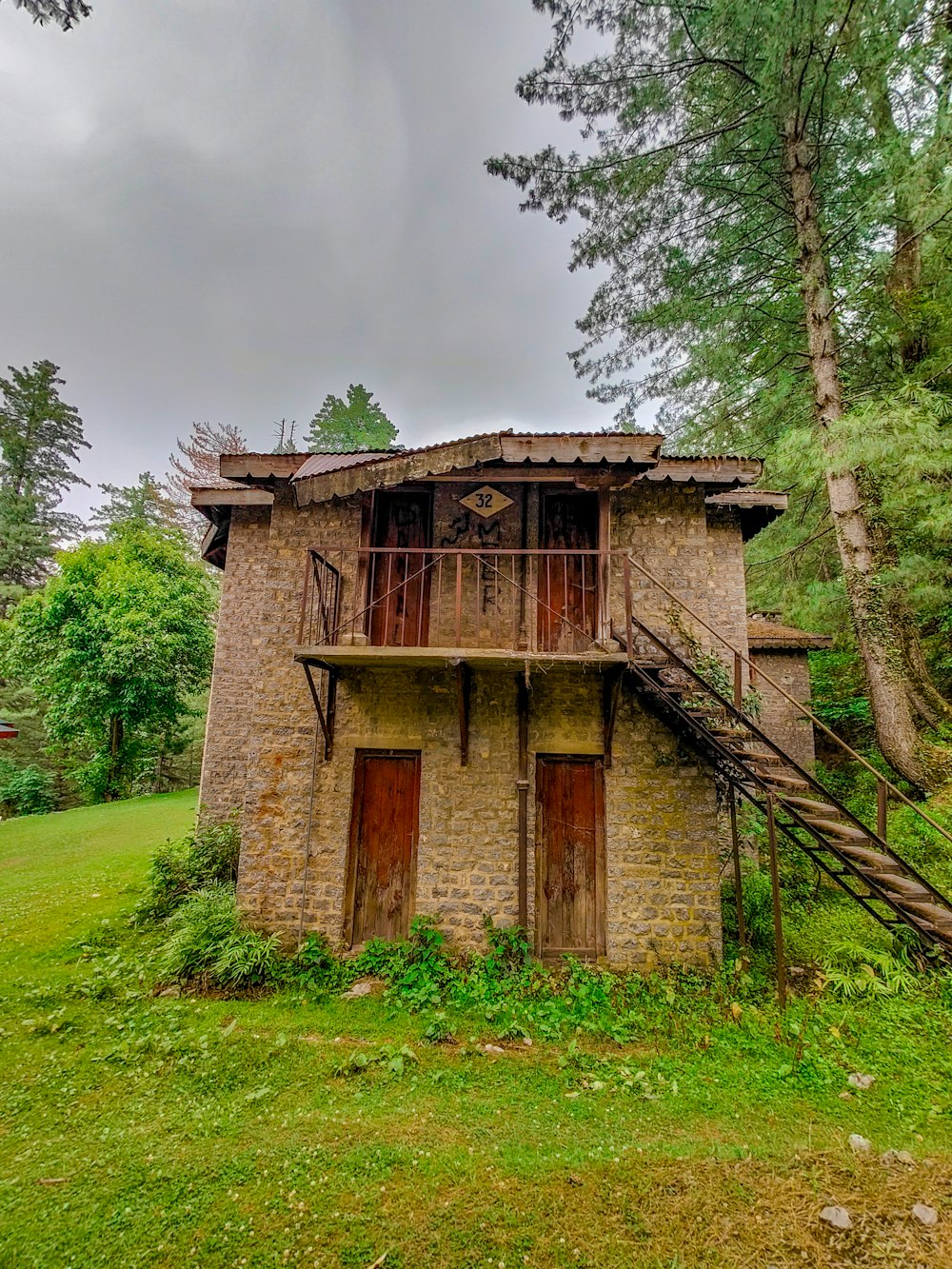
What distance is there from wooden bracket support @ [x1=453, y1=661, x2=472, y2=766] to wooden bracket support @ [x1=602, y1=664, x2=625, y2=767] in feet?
5.58

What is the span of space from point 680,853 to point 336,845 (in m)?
4.20

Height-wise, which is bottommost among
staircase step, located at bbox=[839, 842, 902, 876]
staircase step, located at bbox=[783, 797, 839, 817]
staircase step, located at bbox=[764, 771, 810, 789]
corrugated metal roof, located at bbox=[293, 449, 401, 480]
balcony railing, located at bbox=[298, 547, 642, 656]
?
staircase step, located at bbox=[839, 842, 902, 876]

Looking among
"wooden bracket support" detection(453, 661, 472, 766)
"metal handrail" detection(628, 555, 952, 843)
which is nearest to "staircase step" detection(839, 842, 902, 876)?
"metal handrail" detection(628, 555, 952, 843)

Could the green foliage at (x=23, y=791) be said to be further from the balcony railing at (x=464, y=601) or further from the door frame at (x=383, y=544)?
the door frame at (x=383, y=544)

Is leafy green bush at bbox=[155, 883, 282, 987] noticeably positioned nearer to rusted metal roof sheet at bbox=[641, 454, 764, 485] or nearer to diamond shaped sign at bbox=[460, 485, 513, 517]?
diamond shaped sign at bbox=[460, 485, 513, 517]

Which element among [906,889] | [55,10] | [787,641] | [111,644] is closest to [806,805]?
[906,889]

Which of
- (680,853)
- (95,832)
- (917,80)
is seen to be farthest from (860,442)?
(95,832)

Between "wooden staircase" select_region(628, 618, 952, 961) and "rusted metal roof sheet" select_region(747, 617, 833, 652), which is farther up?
"rusted metal roof sheet" select_region(747, 617, 833, 652)

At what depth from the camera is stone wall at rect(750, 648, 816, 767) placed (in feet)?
36.6

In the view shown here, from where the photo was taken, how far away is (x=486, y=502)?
6828 mm

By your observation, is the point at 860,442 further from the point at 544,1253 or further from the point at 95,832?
the point at 95,832

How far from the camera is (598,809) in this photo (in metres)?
6.45

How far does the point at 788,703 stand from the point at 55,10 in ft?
46.0

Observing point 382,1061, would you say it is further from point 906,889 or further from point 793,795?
point 906,889
